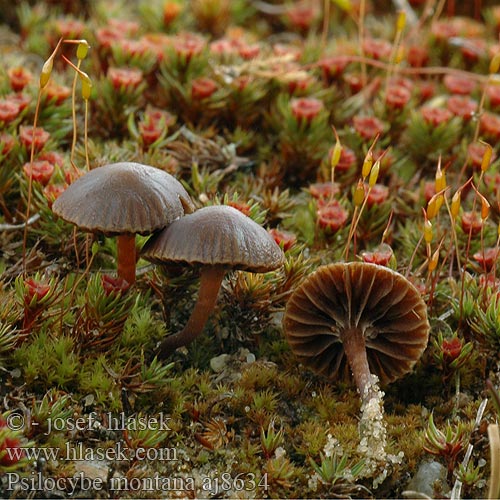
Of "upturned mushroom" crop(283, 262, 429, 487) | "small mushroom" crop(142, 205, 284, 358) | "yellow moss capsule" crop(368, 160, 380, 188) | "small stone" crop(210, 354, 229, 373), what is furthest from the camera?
"small stone" crop(210, 354, 229, 373)

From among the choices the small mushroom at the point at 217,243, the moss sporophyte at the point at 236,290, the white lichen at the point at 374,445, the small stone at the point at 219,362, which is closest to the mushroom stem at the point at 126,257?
the moss sporophyte at the point at 236,290

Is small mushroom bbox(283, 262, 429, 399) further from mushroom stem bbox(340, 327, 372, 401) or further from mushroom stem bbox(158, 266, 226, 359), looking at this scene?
mushroom stem bbox(158, 266, 226, 359)

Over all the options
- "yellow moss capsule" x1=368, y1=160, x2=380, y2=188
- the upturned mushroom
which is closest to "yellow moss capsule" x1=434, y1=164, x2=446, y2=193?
"yellow moss capsule" x1=368, y1=160, x2=380, y2=188

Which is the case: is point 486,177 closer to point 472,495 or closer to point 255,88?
point 255,88

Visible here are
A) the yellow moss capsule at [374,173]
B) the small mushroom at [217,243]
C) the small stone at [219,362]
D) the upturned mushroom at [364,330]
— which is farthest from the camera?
the small stone at [219,362]

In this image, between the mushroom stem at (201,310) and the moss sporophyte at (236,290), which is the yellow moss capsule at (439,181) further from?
the mushroom stem at (201,310)

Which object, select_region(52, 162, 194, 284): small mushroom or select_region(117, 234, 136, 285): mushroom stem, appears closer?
select_region(52, 162, 194, 284): small mushroom

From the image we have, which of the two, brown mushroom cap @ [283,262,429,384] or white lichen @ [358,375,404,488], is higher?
brown mushroom cap @ [283,262,429,384]
